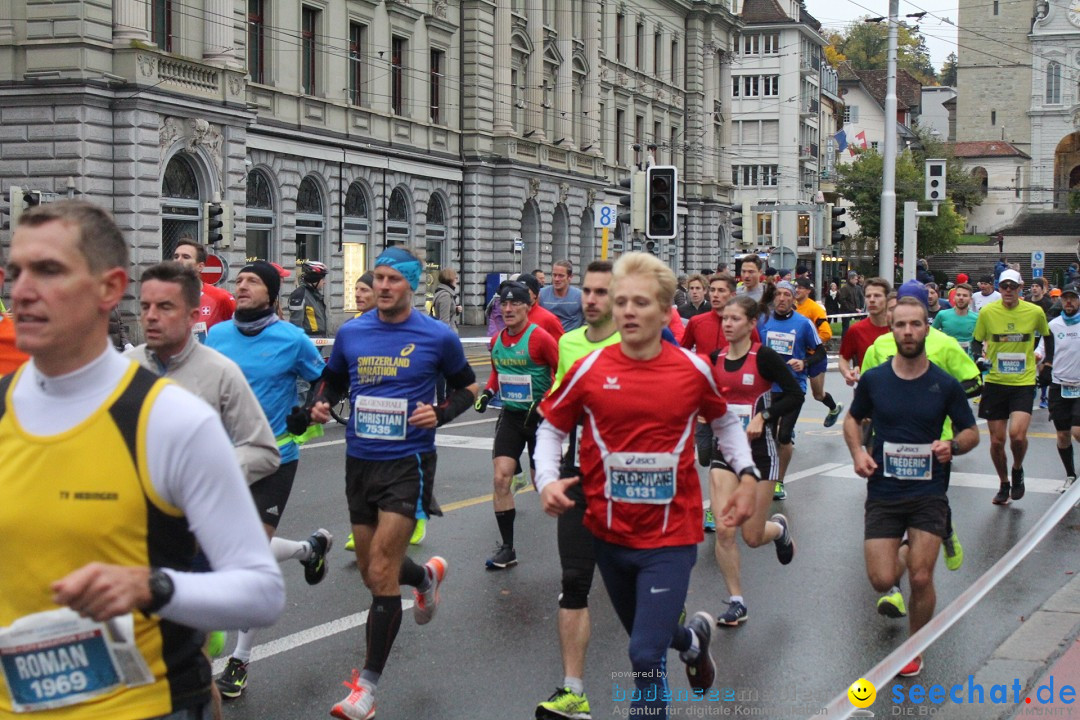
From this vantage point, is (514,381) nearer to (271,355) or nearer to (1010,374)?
(271,355)

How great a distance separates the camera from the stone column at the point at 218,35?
1227 inches

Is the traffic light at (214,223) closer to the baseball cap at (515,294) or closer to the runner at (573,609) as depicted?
the baseball cap at (515,294)

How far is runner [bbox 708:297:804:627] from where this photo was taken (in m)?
7.81

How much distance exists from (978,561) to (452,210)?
121 feet

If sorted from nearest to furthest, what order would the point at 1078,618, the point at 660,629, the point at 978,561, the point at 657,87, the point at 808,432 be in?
1. the point at 660,629
2. the point at 1078,618
3. the point at 978,561
4. the point at 808,432
5. the point at 657,87

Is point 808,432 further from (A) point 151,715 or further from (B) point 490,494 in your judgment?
A: (A) point 151,715

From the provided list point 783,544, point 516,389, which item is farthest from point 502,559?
point 783,544

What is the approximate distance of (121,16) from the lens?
2822 cm

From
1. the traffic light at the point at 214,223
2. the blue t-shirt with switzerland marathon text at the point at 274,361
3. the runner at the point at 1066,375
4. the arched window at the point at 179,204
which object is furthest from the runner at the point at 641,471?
the arched window at the point at 179,204

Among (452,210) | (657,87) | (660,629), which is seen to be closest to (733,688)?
(660,629)

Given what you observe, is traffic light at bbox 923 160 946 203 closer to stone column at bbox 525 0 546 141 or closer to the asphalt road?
the asphalt road

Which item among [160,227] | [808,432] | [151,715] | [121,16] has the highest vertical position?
[121,16]

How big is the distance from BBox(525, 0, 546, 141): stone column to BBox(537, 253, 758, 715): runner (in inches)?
1797

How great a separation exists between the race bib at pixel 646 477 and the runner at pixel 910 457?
6.12 feet
